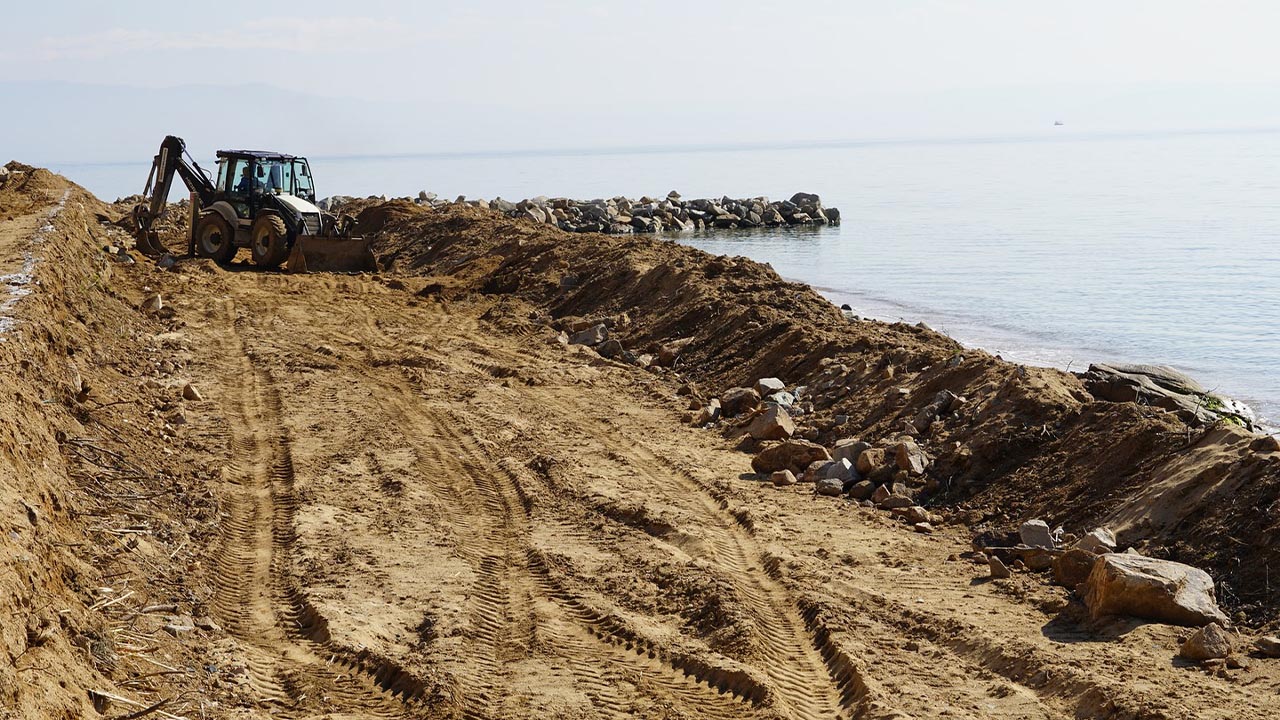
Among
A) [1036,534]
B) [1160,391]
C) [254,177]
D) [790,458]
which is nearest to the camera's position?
[1036,534]

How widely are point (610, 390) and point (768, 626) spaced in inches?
272

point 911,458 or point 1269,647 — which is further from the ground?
point 911,458

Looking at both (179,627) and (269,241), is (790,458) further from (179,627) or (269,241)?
(269,241)

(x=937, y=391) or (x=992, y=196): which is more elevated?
(x=992, y=196)

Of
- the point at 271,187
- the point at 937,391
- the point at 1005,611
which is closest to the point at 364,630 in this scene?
the point at 1005,611

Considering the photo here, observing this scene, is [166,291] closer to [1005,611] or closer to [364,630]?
[364,630]

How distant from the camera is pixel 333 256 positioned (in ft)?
74.3

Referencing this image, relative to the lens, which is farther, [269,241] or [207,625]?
[269,241]

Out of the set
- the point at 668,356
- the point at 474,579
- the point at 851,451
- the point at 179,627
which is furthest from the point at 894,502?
the point at 668,356

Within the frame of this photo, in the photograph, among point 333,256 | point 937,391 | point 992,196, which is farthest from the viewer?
point 992,196

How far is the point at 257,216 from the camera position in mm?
22984

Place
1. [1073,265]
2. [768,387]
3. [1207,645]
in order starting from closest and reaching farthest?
[1207,645], [768,387], [1073,265]

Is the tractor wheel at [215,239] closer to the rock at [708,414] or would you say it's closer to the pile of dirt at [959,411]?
the pile of dirt at [959,411]

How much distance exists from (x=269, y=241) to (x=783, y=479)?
15.4 m
